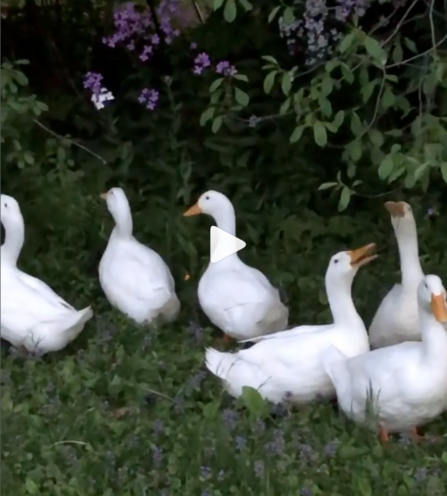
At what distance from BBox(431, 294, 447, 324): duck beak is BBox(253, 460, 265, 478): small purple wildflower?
491 millimetres

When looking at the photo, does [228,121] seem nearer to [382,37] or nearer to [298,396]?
[382,37]

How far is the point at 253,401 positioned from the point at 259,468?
248 millimetres

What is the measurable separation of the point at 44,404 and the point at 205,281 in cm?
57

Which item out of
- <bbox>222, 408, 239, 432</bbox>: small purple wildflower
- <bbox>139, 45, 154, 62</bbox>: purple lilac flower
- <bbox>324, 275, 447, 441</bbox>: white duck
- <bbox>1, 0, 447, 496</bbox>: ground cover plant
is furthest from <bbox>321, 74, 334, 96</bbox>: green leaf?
<bbox>139, 45, 154, 62</bbox>: purple lilac flower

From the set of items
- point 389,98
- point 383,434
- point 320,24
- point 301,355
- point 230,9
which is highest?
point 230,9

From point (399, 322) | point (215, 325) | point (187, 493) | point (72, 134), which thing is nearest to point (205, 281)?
point (215, 325)

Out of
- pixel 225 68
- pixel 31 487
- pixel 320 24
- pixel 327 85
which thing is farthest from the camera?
pixel 225 68

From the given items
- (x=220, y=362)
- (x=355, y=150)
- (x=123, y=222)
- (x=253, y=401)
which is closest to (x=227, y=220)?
(x=123, y=222)

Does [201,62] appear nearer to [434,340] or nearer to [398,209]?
[398,209]

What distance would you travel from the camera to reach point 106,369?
7.60 ft

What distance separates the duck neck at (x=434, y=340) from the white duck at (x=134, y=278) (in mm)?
779

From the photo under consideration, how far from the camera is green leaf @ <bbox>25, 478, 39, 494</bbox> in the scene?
1.86 metres

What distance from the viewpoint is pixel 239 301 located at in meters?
2.33

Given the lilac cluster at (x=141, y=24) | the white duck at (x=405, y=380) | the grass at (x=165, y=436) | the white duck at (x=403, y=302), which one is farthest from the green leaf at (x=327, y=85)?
the lilac cluster at (x=141, y=24)
